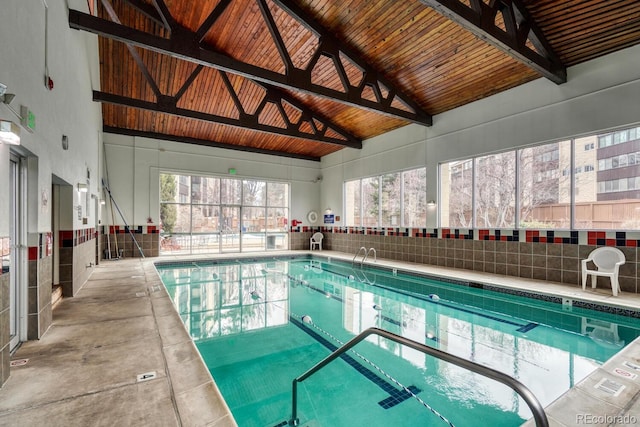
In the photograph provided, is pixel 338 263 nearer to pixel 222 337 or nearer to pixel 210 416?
pixel 222 337

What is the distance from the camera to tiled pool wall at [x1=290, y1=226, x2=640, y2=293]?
4845mm

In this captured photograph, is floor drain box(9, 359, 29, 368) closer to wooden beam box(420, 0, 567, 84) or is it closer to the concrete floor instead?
the concrete floor

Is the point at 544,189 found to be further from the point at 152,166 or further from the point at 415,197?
the point at 152,166

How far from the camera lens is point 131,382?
2025 millimetres


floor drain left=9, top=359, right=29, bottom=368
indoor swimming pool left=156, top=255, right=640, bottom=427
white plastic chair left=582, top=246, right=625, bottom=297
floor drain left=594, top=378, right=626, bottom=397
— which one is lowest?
indoor swimming pool left=156, top=255, right=640, bottom=427

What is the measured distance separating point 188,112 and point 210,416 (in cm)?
670

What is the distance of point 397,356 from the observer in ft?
10.4

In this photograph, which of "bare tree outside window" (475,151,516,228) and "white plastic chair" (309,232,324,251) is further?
"white plastic chair" (309,232,324,251)

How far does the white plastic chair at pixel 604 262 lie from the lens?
15.1 ft

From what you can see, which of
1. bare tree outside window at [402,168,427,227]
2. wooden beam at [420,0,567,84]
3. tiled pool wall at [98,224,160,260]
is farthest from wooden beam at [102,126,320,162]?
wooden beam at [420,0,567,84]

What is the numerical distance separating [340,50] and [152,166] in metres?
6.54

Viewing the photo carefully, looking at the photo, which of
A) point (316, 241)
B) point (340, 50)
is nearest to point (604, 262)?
point (340, 50)

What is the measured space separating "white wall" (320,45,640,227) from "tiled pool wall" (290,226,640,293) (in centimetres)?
74

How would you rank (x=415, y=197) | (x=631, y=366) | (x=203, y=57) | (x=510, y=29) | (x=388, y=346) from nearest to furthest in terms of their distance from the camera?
1. (x=631, y=366)
2. (x=388, y=346)
3. (x=510, y=29)
4. (x=203, y=57)
5. (x=415, y=197)
